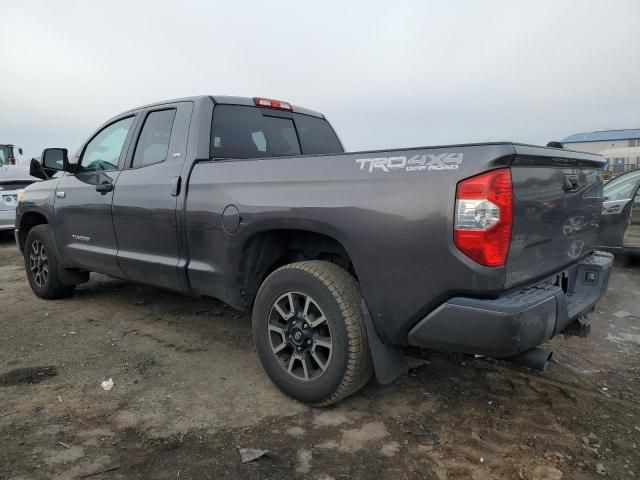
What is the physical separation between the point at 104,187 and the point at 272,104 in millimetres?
1616

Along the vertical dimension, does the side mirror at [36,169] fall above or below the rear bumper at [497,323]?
above

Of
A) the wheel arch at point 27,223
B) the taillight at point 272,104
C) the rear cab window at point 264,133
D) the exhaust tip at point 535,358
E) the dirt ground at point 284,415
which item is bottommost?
the dirt ground at point 284,415

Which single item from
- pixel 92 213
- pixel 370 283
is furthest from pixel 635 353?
pixel 92 213

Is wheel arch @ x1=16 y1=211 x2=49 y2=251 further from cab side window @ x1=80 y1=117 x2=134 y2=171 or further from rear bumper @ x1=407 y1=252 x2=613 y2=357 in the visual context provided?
rear bumper @ x1=407 y1=252 x2=613 y2=357

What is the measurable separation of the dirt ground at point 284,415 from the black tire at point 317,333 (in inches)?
6.9

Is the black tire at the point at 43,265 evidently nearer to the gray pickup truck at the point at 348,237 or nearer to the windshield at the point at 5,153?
the gray pickup truck at the point at 348,237

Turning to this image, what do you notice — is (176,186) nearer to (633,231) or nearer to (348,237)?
(348,237)

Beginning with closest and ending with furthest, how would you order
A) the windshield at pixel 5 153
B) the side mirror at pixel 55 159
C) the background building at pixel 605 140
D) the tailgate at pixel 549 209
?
the tailgate at pixel 549 209 < the side mirror at pixel 55 159 < the windshield at pixel 5 153 < the background building at pixel 605 140

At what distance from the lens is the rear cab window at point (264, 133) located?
3629 millimetres

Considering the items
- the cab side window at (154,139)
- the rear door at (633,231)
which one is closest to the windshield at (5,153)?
the cab side window at (154,139)

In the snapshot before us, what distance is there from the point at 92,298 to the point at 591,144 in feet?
203

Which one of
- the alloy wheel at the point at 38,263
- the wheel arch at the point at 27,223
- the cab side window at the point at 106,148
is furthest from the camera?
the wheel arch at the point at 27,223

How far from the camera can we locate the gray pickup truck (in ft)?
7.06

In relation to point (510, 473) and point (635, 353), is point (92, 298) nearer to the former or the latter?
point (510, 473)
